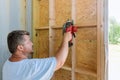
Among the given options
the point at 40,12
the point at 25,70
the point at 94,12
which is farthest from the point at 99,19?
the point at 40,12

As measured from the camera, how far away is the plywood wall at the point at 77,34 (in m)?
2.03

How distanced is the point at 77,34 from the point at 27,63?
65 cm

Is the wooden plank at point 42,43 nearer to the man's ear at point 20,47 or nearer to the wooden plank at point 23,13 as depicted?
the wooden plank at point 23,13

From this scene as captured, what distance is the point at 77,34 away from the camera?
2.24 m

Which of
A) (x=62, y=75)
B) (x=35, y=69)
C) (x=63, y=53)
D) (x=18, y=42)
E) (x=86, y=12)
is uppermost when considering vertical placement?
(x=86, y=12)

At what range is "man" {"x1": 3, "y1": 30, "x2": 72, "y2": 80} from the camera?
1.86m

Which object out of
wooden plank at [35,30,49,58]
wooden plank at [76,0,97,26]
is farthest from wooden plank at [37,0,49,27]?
wooden plank at [76,0,97,26]

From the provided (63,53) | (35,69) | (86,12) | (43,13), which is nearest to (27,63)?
(35,69)

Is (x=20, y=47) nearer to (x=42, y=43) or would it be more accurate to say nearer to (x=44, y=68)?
(x=44, y=68)

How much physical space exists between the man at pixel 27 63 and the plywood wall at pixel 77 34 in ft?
0.82

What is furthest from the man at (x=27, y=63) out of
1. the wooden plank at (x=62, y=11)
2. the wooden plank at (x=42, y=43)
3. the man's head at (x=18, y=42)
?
the wooden plank at (x=42, y=43)

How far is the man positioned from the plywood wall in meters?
0.25

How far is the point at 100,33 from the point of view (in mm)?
1945

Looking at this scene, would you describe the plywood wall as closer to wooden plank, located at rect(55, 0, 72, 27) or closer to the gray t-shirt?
wooden plank, located at rect(55, 0, 72, 27)
